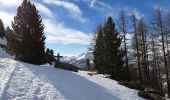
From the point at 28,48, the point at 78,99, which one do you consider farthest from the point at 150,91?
the point at 28,48

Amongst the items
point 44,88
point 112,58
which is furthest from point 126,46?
point 44,88

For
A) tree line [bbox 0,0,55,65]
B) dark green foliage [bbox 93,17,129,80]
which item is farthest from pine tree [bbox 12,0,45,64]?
dark green foliage [bbox 93,17,129,80]

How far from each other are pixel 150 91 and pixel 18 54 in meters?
16.6

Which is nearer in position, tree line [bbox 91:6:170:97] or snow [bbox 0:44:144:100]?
snow [bbox 0:44:144:100]

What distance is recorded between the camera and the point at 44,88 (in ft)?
70.1

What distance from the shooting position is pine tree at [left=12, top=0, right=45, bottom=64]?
117 ft

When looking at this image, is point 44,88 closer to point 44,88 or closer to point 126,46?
point 44,88

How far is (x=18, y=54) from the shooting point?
118 feet

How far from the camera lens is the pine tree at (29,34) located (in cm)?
3581

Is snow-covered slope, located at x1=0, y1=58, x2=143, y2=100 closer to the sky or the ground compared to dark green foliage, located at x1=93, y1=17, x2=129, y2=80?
closer to the ground

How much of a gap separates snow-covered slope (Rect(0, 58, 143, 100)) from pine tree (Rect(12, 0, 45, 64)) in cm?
680

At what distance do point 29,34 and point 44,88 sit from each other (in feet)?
53.5

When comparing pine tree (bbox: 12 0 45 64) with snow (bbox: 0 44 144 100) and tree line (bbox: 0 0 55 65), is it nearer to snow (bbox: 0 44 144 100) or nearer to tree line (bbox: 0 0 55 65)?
tree line (bbox: 0 0 55 65)

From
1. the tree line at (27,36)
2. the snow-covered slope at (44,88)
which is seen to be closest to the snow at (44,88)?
the snow-covered slope at (44,88)
